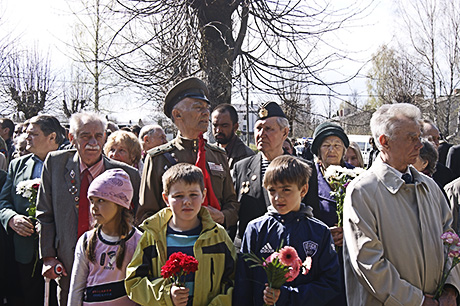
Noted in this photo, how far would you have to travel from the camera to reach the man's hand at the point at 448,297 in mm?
2814

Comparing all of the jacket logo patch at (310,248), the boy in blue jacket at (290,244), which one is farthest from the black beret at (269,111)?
the jacket logo patch at (310,248)

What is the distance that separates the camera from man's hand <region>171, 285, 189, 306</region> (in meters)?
2.59

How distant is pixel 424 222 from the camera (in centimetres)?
287

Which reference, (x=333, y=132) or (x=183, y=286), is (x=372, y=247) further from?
(x=333, y=132)

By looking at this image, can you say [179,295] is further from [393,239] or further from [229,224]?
[393,239]

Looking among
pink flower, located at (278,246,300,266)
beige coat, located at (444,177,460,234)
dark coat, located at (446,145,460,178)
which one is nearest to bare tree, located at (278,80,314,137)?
dark coat, located at (446,145,460,178)

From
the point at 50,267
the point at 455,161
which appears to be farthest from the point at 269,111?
the point at 455,161

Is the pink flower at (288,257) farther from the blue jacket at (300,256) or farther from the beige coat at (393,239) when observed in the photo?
the beige coat at (393,239)

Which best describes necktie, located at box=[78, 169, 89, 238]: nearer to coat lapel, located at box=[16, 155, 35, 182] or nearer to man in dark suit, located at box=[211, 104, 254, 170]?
coat lapel, located at box=[16, 155, 35, 182]

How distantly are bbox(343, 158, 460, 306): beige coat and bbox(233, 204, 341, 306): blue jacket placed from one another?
19 centimetres

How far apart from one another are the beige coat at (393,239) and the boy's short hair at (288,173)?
330 millimetres

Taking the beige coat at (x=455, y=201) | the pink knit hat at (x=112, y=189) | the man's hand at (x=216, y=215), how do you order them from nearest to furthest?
1. the pink knit hat at (x=112, y=189)
2. the man's hand at (x=216, y=215)
3. the beige coat at (x=455, y=201)

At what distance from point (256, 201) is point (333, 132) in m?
1.23

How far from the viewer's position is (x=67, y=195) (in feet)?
11.9
